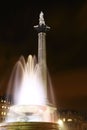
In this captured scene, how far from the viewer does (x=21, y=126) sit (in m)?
42.2

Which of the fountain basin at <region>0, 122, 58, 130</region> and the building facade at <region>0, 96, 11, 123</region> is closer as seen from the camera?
the fountain basin at <region>0, 122, 58, 130</region>

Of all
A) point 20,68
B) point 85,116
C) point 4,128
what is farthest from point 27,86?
point 85,116

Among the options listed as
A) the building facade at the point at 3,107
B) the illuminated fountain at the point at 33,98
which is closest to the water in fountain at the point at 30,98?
the illuminated fountain at the point at 33,98

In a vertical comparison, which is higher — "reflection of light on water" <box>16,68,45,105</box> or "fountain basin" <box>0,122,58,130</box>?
"reflection of light on water" <box>16,68,45,105</box>

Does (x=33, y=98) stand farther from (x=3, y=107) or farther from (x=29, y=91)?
(x=3, y=107)

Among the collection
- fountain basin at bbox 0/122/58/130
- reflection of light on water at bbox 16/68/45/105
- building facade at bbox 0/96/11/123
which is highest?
building facade at bbox 0/96/11/123

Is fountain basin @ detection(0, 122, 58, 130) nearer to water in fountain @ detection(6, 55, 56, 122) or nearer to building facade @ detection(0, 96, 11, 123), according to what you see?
water in fountain @ detection(6, 55, 56, 122)

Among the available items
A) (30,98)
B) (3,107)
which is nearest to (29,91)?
(30,98)

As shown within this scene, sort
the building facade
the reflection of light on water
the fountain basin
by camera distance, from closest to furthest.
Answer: the fountain basin, the reflection of light on water, the building facade

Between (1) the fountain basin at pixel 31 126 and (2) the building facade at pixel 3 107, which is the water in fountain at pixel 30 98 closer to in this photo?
(1) the fountain basin at pixel 31 126

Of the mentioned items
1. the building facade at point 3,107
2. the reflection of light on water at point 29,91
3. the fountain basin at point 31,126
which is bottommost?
the fountain basin at point 31,126

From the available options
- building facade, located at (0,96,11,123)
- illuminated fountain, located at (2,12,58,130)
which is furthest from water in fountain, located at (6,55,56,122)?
building facade, located at (0,96,11,123)

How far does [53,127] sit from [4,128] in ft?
21.2

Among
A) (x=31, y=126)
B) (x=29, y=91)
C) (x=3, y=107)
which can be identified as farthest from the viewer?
(x=3, y=107)
